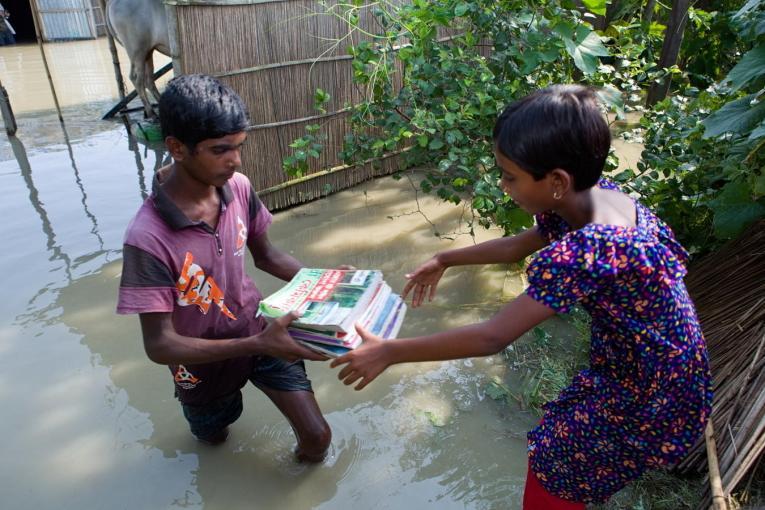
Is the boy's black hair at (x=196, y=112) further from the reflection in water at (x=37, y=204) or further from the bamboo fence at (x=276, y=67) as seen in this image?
the reflection in water at (x=37, y=204)

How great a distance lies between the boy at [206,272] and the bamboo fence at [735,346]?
141 centimetres

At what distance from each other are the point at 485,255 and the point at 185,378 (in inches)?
47.0

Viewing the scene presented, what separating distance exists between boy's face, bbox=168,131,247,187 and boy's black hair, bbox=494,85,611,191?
2.98ft

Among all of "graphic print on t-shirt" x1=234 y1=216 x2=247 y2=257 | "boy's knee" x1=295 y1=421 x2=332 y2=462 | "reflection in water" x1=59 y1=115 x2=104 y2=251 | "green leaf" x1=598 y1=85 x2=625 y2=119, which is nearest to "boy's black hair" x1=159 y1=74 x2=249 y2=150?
"graphic print on t-shirt" x1=234 y1=216 x2=247 y2=257

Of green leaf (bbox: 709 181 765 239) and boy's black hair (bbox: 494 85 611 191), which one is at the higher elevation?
boy's black hair (bbox: 494 85 611 191)

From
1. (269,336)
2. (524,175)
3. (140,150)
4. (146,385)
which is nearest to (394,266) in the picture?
(146,385)

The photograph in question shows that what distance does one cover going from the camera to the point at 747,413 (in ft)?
6.44

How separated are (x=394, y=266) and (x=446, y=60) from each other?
4.80ft

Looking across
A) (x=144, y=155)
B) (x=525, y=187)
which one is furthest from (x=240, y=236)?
(x=144, y=155)

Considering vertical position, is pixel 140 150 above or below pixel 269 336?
below

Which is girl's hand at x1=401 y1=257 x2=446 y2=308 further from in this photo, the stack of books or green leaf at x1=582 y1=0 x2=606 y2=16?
green leaf at x1=582 y1=0 x2=606 y2=16

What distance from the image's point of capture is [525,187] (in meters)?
1.41

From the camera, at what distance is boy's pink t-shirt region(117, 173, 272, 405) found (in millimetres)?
1769

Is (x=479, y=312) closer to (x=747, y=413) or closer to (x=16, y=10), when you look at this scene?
(x=747, y=413)
